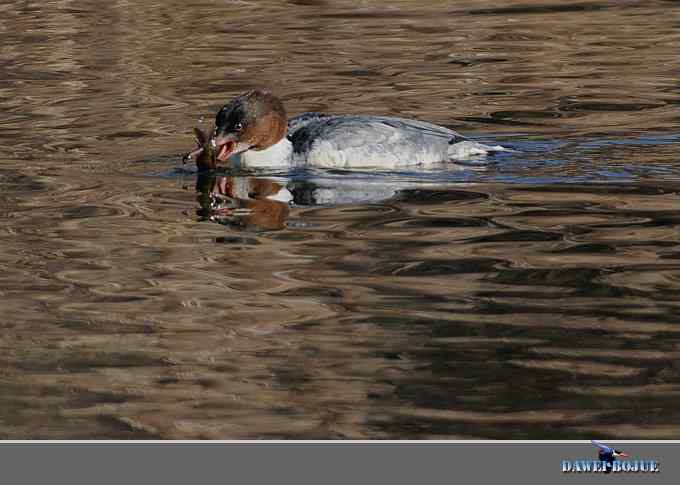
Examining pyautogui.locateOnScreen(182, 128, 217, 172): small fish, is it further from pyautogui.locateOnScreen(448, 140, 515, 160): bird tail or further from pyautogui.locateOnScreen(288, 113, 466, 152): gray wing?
pyautogui.locateOnScreen(448, 140, 515, 160): bird tail

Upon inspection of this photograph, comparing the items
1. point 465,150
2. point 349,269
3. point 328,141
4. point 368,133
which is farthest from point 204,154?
point 349,269

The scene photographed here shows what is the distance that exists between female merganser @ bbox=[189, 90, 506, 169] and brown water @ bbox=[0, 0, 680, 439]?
0.23 m

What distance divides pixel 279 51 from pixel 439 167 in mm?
7437

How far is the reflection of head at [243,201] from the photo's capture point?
10398 mm

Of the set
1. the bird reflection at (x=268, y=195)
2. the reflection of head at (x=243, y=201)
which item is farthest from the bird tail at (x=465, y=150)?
the reflection of head at (x=243, y=201)

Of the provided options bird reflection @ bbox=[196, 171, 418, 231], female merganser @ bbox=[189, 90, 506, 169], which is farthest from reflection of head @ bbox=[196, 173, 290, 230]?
female merganser @ bbox=[189, 90, 506, 169]

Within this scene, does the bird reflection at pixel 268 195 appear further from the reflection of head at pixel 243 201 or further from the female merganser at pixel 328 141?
the female merganser at pixel 328 141

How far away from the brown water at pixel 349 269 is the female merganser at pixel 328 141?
23 centimetres

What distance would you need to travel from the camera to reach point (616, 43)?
1922 cm

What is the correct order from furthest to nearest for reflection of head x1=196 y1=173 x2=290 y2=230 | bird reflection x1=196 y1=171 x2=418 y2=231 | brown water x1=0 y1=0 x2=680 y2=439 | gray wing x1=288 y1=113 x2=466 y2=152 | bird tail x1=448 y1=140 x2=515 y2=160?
1. bird tail x1=448 y1=140 x2=515 y2=160
2. gray wing x1=288 y1=113 x2=466 y2=152
3. bird reflection x1=196 y1=171 x2=418 y2=231
4. reflection of head x1=196 y1=173 x2=290 y2=230
5. brown water x1=0 y1=0 x2=680 y2=439

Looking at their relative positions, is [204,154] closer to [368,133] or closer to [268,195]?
[268,195]

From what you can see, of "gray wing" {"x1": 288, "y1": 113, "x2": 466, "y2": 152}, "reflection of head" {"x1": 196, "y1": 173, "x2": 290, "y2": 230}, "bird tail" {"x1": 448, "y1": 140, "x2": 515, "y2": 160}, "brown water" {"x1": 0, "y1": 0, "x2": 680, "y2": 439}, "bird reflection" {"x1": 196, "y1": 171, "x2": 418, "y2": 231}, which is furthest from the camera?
"bird tail" {"x1": 448, "y1": 140, "x2": 515, "y2": 160}

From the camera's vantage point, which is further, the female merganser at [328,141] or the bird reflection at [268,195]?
the female merganser at [328,141]

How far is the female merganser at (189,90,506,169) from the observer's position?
39.5ft
